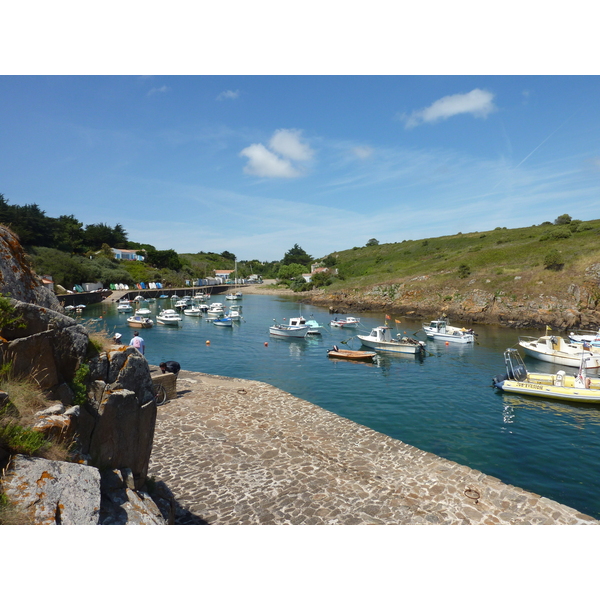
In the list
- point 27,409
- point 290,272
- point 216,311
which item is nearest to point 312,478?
point 27,409

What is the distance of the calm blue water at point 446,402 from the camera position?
1454cm

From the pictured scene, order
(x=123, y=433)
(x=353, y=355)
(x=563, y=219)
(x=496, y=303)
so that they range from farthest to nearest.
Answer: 1. (x=563, y=219)
2. (x=496, y=303)
3. (x=353, y=355)
4. (x=123, y=433)

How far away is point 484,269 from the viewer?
7231cm

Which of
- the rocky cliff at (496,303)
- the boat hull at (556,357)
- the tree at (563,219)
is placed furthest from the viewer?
the tree at (563,219)

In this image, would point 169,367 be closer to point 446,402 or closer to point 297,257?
point 446,402

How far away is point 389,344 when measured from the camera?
36.8 meters

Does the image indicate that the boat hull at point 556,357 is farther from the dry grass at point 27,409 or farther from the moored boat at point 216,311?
the moored boat at point 216,311

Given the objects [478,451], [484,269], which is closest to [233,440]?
[478,451]

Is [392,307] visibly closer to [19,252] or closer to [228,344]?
[228,344]

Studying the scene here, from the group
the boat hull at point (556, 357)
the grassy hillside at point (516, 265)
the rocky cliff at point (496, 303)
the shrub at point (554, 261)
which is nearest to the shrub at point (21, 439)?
the boat hull at point (556, 357)

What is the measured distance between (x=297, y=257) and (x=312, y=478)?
182651mm

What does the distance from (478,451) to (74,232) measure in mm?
112898

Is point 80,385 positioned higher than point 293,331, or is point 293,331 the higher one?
point 80,385

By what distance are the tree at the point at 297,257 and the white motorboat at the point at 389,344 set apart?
5878 inches
